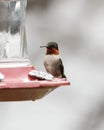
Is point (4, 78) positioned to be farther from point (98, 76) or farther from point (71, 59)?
point (98, 76)

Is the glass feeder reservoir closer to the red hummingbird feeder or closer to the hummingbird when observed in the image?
the red hummingbird feeder

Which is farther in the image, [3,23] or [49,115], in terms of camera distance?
[49,115]

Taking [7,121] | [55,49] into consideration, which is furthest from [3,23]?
[7,121]

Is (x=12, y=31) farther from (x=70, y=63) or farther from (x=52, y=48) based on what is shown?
(x=70, y=63)

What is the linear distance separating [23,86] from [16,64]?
480 millimetres

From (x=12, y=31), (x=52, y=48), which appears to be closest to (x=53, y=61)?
(x=52, y=48)

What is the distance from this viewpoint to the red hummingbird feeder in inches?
140

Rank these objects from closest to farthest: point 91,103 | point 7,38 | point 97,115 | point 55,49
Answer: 1. point 7,38
2. point 55,49
3. point 97,115
4. point 91,103

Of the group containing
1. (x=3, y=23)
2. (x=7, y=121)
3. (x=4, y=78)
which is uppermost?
(x=3, y=23)

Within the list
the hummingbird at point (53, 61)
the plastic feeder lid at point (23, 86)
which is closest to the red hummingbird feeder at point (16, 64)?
the plastic feeder lid at point (23, 86)

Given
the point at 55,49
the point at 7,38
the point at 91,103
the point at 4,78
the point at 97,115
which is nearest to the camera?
the point at 4,78

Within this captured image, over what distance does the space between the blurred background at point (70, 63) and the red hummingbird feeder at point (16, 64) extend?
3389 millimetres

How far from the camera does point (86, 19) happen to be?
8.47 m

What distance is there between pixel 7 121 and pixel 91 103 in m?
1.10
